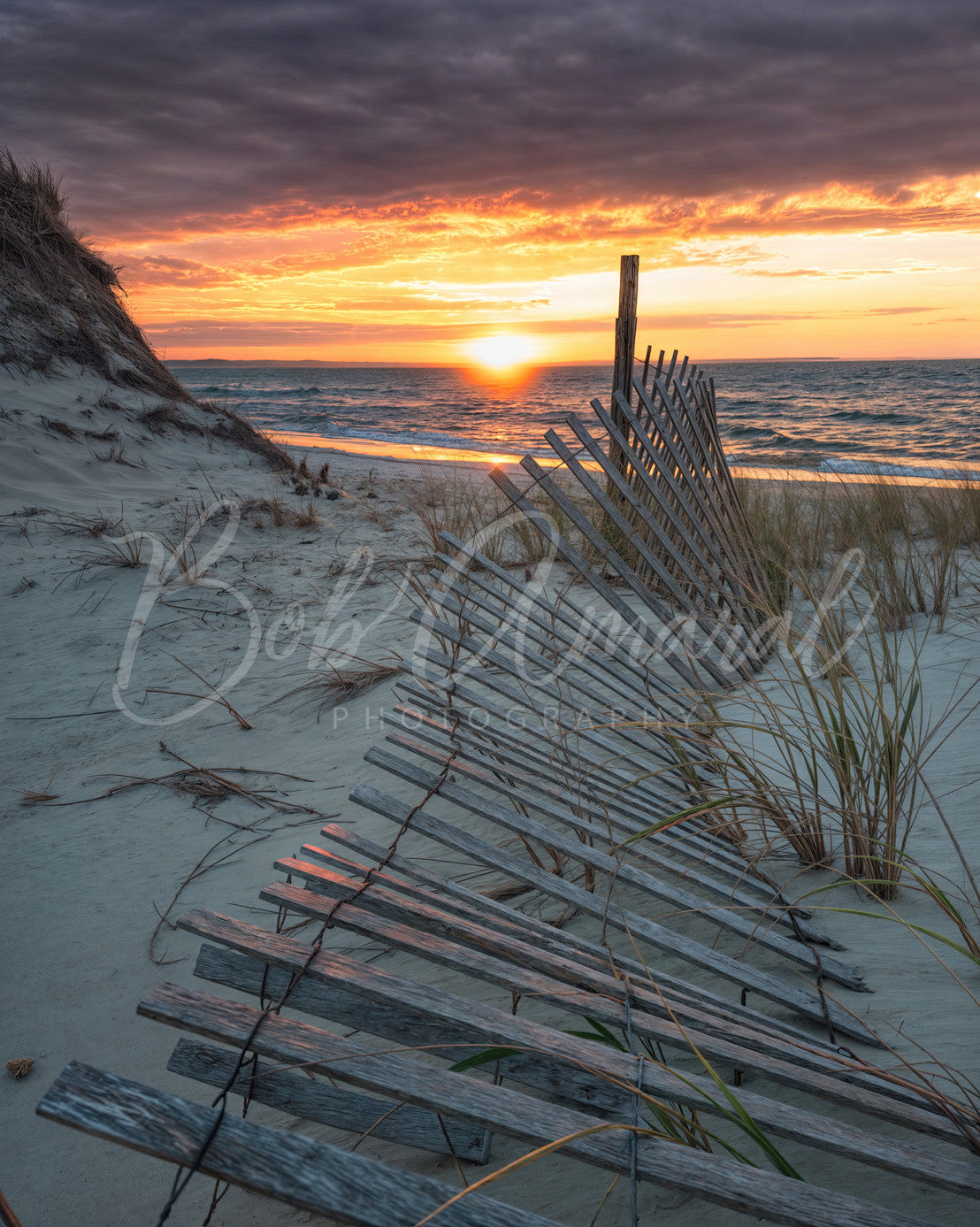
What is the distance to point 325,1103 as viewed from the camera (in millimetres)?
1031

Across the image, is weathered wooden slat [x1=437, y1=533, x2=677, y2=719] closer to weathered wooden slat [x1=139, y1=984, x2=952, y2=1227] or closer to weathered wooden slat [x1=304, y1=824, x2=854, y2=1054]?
weathered wooden slat [x1=304, y1=824, x2=854, y2=1054]

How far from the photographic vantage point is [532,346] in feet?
315

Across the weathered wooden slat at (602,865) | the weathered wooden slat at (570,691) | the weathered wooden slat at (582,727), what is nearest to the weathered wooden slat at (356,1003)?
the weathered wooden slat at (602,865)

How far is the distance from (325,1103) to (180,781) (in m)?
1.93

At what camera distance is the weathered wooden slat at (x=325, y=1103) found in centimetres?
96

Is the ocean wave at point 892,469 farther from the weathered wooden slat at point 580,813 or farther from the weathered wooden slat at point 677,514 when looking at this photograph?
the weathered wooden slat at point 580,813

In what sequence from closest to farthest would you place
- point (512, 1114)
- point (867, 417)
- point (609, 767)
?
1. point (512, 1114)
2. point (609, 767)
3. point (867, 417)

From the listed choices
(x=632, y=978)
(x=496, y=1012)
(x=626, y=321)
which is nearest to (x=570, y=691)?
(x=632, y=978)

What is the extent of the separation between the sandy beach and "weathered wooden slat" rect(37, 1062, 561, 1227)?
0.66 m

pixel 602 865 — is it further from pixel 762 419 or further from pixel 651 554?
pixel 762 419

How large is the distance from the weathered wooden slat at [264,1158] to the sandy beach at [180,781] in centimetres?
66

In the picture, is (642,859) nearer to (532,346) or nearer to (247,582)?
(247,582)

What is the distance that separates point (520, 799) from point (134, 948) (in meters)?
1.16

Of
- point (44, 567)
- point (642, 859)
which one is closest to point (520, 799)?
point (642, 859)
